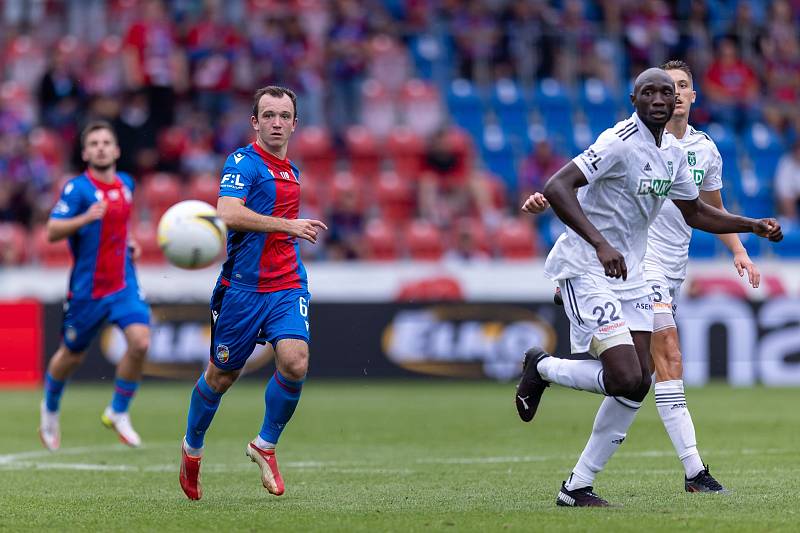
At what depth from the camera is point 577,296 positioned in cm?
807

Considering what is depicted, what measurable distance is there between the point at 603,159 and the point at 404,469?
361cm

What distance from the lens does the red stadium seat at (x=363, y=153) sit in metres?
23.8

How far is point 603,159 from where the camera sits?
787 centimetres

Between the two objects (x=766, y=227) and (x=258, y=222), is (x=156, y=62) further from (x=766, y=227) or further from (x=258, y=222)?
(x=766, y=227)

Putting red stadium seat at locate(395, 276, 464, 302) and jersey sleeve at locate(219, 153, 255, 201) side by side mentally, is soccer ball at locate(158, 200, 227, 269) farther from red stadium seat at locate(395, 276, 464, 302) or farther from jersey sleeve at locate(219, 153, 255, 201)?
red stadium seat at locate(395, 276, 464, 302)

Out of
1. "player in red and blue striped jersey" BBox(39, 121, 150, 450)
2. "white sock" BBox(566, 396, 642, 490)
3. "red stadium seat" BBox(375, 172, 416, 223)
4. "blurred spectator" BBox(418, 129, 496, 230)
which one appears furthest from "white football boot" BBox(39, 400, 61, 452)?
"red stadium seat" BBox(375, 172, 416, 223)

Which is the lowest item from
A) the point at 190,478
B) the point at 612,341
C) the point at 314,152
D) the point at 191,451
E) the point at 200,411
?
the point at 190,478

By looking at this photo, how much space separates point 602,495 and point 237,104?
54.3ft

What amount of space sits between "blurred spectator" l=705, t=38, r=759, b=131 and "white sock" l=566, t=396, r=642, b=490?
17509 mm

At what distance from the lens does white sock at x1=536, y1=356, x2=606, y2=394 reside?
7953 mm

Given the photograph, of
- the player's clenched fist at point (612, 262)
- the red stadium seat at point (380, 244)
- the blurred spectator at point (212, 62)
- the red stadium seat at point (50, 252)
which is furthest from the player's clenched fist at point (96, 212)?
the blurred spectator at point (212, 62)

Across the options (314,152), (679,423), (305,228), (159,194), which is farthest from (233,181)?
(314,152)

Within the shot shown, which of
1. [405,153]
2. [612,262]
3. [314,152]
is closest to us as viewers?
[612,262]

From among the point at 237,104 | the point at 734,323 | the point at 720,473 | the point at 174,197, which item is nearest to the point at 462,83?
the point at 237,104
